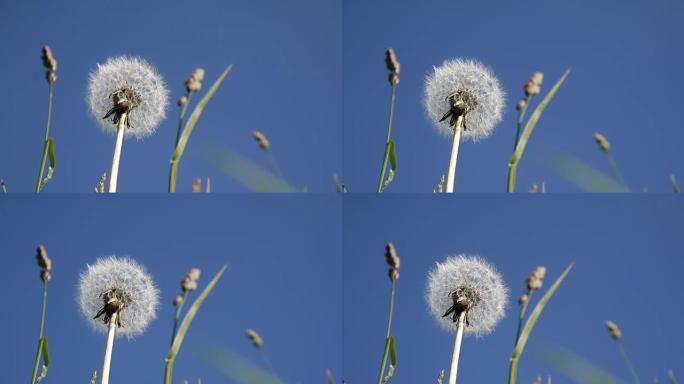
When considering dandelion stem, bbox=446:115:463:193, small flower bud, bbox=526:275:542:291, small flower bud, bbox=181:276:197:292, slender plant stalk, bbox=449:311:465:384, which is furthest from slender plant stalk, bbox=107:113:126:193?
small flower bud, bbox=526:275:542:291

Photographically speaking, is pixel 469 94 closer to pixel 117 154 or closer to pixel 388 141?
pixel 388 141

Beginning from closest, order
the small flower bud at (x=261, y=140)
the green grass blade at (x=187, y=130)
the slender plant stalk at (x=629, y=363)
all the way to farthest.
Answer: the slender plant stalk at (x=629, y=363) → the green grass blade at (x=187, y=130) → the small flower bud at (x=261, y=140)

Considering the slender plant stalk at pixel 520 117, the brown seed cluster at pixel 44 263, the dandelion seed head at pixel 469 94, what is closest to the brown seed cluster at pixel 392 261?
the dandelion seed head at pixel 469 94

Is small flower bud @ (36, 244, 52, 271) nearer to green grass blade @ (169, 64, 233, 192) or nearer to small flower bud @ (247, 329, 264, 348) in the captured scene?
green grass blade @ (169, 64, 233, 192)

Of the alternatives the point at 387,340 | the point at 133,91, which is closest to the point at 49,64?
the point at 133,91

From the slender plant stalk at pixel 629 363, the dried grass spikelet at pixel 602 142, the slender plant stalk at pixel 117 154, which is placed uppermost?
the slender plant stalk at pixel 117 154

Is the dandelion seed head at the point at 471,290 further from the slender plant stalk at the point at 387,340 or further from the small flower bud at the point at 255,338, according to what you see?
the small flower bud at the point at 255,338
